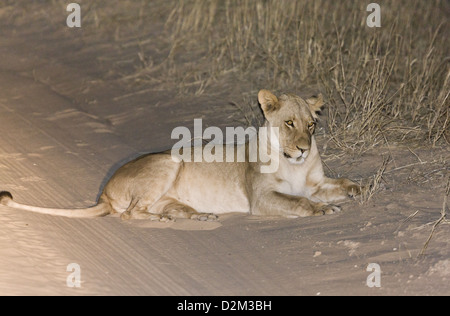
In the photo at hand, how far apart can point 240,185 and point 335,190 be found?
0.77m

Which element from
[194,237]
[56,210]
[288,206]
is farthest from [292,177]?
[56,210]

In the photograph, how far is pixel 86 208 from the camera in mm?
5941

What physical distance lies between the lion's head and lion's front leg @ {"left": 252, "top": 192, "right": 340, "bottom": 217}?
303 mm

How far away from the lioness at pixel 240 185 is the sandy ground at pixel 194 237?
141mm

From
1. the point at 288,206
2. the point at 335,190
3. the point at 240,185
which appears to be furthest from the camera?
the point at 240,185

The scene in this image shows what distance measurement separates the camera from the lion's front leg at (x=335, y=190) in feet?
19.3

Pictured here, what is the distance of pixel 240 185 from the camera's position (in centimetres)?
618

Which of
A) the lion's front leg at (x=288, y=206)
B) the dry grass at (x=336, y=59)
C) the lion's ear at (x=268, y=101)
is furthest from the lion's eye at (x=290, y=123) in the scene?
the dry grass at (x=336, y=59)

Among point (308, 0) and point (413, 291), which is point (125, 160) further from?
point (308, 0)

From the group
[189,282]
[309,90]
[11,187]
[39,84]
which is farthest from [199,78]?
[189,282]

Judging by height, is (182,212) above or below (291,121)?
below

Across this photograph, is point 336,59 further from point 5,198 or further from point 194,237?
point 5,198

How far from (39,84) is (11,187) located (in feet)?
12.1

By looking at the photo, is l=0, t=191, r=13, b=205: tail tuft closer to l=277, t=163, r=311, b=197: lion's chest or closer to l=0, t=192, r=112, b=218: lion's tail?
l=0, t=192, r=112, b=218: lion's tail
